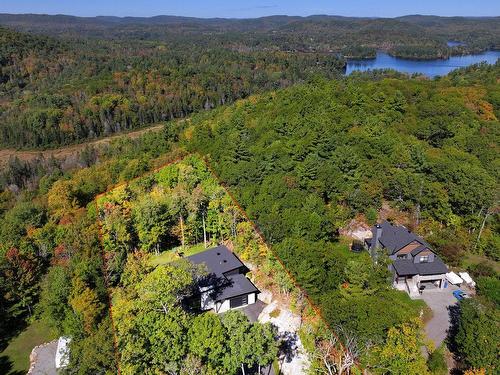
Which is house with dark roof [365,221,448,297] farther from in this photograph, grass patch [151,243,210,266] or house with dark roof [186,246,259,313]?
grass patch [151,243,210,266]

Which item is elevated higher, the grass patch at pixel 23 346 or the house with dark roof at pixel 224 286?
the house with dark roof at pixel 224 286

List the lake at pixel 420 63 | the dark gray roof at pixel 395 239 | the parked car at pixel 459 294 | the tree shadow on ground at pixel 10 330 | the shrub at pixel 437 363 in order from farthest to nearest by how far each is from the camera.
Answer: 1. the lake at pixel 420 63
2. the dark gray roof at pixel 395 239
3. the parked car at pixel 459 294
4. the tree shadow on ground at pixel 10 330
5. the shrub at pixel 437 363

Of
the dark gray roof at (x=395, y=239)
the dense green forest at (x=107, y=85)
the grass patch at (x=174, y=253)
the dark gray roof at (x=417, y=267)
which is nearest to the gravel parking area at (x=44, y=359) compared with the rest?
the grass patch at (x=174, y=253)

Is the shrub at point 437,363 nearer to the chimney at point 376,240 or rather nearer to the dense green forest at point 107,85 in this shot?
the chimney at point 376,240

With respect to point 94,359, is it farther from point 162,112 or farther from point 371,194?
point 162,112

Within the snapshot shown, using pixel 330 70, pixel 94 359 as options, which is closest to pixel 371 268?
pixel 94 359

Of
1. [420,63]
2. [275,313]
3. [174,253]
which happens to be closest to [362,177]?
[275,313]

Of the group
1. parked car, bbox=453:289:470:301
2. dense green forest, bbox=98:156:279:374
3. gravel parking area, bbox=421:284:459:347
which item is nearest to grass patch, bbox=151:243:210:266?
dense green forest, bbox=98:156:279:374

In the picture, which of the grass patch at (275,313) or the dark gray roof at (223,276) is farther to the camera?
the dark gray roof at (223,276)
